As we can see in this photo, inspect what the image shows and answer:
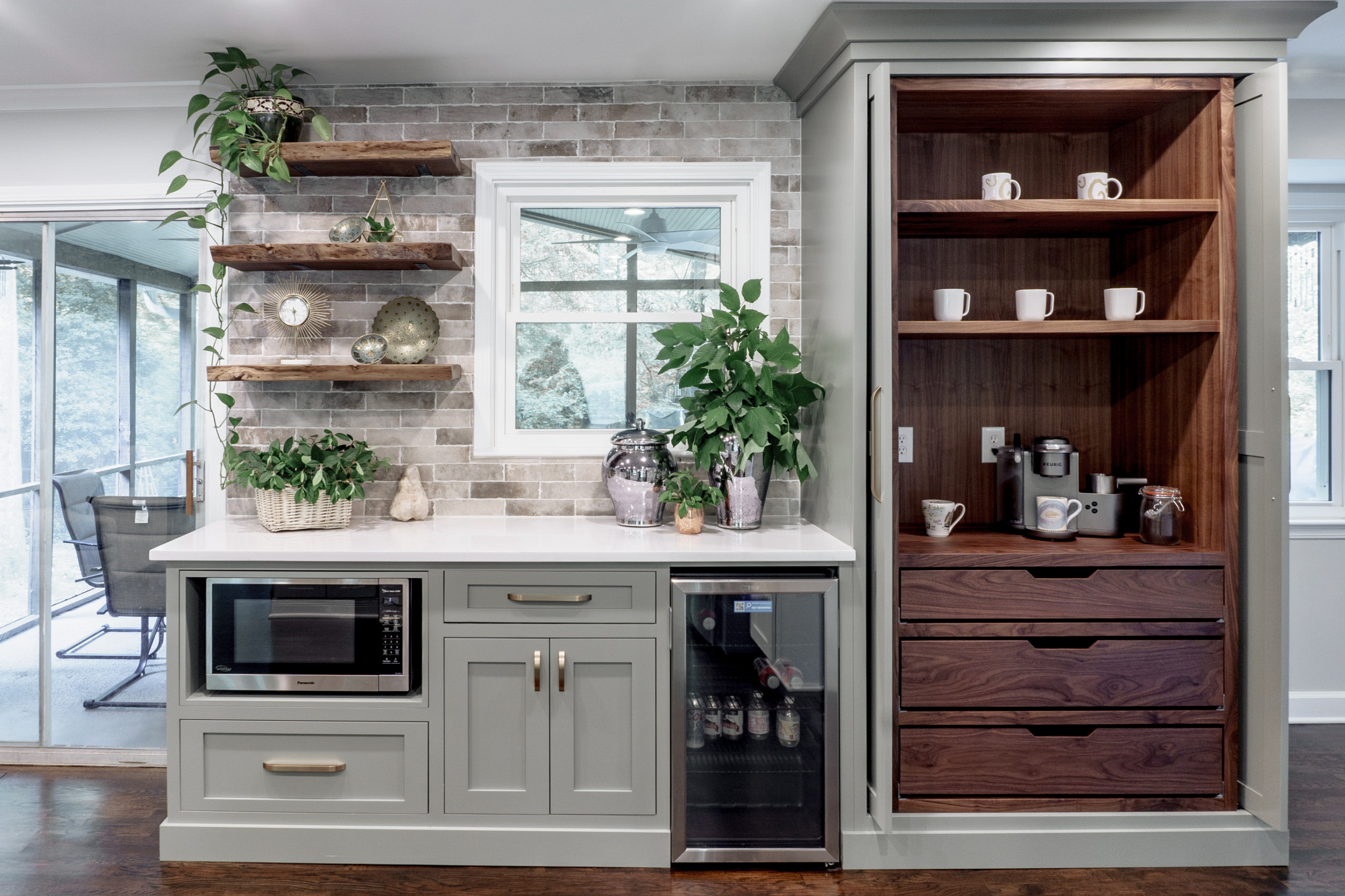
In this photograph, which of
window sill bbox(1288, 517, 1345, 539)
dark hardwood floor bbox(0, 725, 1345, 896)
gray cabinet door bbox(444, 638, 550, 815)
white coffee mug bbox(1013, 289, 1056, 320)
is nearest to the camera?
dark hardwood floor bbox(0, 725, 1345, 896)

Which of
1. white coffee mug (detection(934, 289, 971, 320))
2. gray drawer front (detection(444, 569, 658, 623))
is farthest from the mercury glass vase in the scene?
white coffee mug (detection(934, 289, 971, 320))

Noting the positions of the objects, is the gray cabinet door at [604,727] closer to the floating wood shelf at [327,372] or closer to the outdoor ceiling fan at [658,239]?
the floating wood shelf at [327,372]

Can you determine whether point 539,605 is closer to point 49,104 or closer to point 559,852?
point 559,852

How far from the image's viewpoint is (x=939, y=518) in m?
2.39

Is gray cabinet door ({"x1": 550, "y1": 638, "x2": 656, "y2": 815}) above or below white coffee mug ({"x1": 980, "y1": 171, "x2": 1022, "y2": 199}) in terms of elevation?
below

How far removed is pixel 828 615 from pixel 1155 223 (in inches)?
63.5

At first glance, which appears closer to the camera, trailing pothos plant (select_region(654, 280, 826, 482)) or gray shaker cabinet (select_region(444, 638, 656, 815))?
gray shaker cabinet (select_region(444, 638, 656, 815))

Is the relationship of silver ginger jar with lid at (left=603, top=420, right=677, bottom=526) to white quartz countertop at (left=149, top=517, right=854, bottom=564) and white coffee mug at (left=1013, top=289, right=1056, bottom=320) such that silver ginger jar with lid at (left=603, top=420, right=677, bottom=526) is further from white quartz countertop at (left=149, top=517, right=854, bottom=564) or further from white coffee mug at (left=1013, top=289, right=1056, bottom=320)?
white coffee mug at (left=1013, top=289, right=1056, bottom=320)

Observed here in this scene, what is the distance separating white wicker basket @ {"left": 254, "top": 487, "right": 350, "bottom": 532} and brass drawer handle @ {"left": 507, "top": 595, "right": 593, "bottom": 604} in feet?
2.44

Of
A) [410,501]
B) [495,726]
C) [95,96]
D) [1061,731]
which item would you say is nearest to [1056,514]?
[1061,731]

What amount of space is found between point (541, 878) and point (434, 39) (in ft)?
8.33

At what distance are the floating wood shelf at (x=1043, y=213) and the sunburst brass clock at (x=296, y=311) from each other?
197 cm

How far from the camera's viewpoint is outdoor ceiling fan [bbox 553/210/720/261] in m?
2.79

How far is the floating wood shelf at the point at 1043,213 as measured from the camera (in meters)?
2.15
